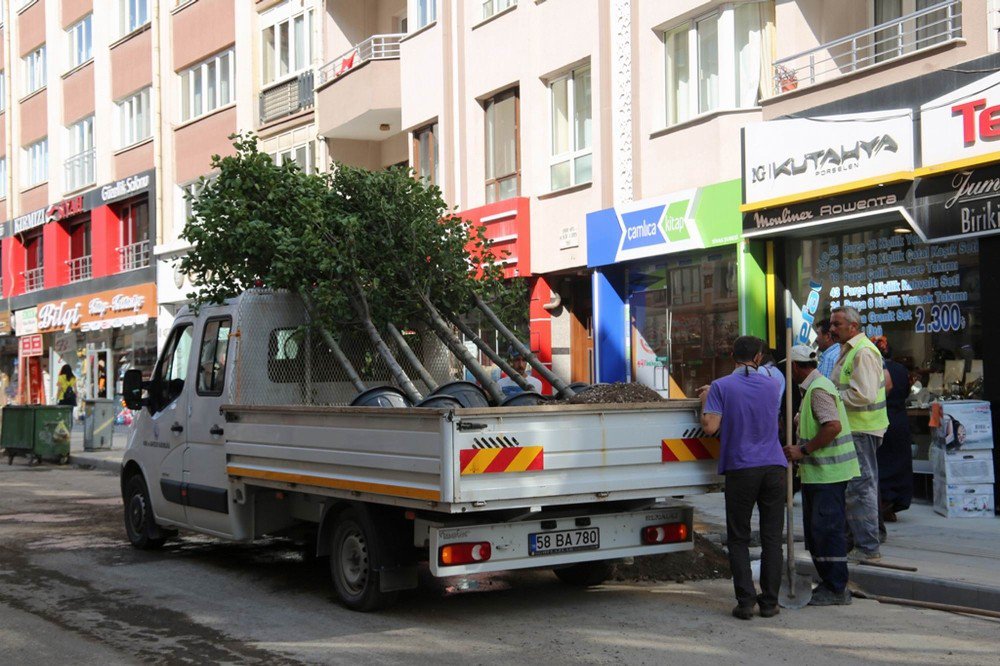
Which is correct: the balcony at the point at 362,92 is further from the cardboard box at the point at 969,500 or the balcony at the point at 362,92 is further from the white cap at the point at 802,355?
the white cap at the point at 802,355

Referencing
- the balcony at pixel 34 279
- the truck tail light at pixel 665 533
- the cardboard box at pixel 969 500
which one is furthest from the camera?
the balcony at pixel 34 279

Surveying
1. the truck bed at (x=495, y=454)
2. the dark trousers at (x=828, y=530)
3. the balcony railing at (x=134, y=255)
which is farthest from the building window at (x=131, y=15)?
the dark trousers at (x=828, y=530)

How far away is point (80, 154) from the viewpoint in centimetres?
3734

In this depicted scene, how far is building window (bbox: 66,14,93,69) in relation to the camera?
121ft

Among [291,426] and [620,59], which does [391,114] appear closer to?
[620,59]

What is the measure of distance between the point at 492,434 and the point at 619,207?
430 inches

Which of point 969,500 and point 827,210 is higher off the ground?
point 827,210

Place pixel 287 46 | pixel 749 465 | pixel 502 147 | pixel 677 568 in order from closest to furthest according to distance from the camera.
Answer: pixel 749 465
pixel 677 568
pixel 502 147
pixel 287 46

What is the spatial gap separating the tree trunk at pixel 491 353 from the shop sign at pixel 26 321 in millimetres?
32054

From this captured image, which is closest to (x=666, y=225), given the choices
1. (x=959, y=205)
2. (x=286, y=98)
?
(x=959, y=205)

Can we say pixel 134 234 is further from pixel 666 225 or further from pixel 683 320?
pixel 666 225

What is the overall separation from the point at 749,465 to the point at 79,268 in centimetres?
3344

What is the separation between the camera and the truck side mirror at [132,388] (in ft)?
33.5

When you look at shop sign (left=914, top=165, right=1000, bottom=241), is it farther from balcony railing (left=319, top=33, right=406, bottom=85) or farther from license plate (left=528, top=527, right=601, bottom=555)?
balcony railing (left=319, top=33, right=406, bottom=85)
